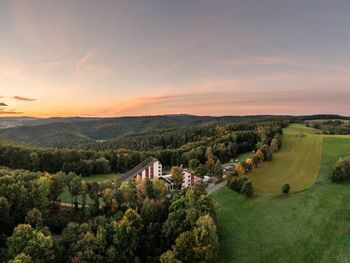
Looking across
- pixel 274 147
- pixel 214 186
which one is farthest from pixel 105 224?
pixel 274 147

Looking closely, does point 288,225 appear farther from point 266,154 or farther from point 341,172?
point 266,154

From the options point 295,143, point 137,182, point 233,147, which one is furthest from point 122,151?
point 295,143

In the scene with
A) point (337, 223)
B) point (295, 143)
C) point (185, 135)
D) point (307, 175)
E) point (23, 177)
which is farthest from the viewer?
point (185, 135)

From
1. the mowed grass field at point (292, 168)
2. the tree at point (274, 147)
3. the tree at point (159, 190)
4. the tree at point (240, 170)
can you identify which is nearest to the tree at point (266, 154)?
the mowed grass field at point (292, 168)

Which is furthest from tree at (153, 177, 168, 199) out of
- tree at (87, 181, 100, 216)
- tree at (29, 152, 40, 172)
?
tree at (29, 152, 40, 172)

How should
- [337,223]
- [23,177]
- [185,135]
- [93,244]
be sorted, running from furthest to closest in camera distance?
[185,135] < [23,177] < [337,223] < [93,244]

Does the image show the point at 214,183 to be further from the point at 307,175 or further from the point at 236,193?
the point at 307,175
